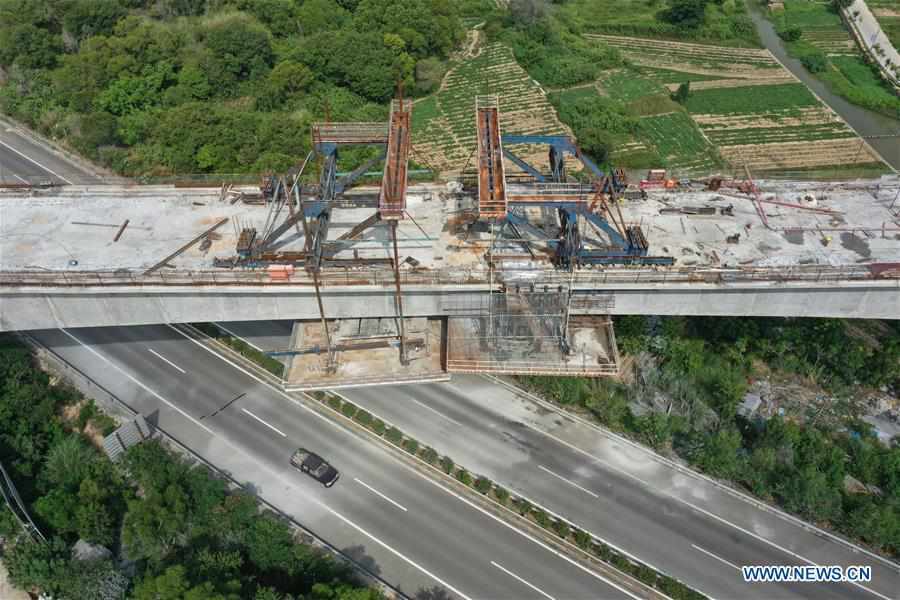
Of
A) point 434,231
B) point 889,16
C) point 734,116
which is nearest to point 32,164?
point 434,231

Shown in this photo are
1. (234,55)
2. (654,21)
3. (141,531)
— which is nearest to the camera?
(141,531)

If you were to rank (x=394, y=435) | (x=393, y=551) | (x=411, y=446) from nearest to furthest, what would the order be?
(x=393, y=551), (x=411, y=446), (x=394, y=435)

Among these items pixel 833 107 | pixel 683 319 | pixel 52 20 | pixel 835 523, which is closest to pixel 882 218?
pixel 683 319

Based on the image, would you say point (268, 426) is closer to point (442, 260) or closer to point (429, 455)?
point (429, 455)

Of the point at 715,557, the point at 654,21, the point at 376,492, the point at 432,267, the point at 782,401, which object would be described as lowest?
the point at 715,557

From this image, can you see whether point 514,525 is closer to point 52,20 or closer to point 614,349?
point 614,349

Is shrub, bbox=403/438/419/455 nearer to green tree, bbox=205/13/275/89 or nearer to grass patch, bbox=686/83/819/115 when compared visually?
green tree, bbox=205/13/275/89

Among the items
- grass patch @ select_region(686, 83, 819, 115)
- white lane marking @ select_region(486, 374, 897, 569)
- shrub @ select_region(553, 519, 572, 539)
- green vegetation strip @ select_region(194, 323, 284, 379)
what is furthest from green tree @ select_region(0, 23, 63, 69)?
grass patch @ select_region(686, 83, 819, 115)
